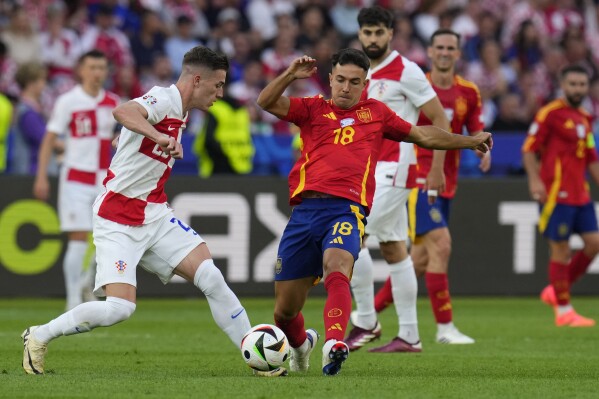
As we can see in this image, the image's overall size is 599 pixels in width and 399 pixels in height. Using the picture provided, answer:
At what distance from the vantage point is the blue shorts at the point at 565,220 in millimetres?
13000

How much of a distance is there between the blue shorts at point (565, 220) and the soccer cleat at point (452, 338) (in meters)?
2.69

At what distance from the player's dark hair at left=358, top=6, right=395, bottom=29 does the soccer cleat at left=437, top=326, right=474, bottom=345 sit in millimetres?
2704

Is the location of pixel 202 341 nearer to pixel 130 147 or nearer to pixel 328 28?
pixel 130 147

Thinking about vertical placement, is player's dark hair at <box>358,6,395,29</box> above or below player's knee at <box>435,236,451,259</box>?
above

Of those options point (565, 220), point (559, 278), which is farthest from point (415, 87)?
point (559, 278)

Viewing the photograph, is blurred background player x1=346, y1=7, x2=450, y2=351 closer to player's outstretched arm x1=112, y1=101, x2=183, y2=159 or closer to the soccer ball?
the soccer ball

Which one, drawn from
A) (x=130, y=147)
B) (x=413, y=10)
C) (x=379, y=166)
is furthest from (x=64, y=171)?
(x=413, y=10)

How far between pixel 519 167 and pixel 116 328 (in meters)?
7.12

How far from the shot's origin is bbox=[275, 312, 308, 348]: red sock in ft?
26.6

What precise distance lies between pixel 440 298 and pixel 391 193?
1.37 m

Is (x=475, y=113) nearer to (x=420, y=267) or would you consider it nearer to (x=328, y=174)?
(x=420, y=267)

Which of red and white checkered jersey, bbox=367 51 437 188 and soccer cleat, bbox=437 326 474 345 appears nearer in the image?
red and white checkered jersey, bbox=367 51 437 188

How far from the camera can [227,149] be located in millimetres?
16281

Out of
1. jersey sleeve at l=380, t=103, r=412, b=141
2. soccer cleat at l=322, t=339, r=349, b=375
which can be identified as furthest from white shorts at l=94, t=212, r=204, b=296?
jersey sleeve at l=380, t=103, r=412, b=141
